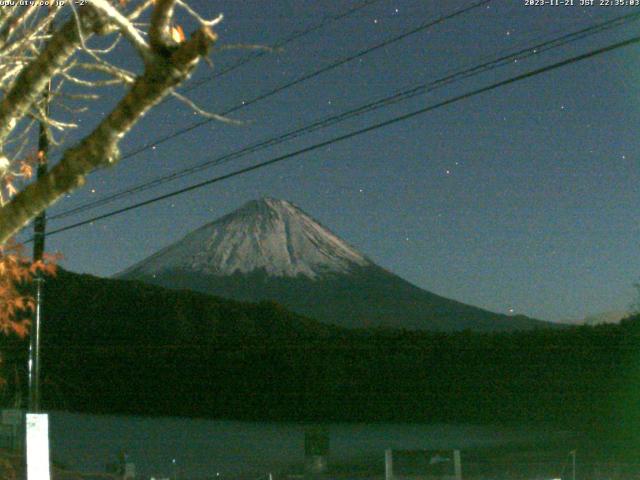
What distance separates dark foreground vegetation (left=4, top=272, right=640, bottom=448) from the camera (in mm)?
51219

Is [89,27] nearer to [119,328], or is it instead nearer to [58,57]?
[58,57]

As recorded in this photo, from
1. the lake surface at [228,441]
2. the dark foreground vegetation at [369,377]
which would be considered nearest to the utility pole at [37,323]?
the lake surface at [228,441]

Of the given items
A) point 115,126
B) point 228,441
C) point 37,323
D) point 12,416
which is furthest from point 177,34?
point 228,441

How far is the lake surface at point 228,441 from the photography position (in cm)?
3734

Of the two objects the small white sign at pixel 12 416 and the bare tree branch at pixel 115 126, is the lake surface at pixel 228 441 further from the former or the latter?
the bare tree branch at pixel 115 126

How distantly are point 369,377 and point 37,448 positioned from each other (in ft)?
161

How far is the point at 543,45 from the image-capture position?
11.1m

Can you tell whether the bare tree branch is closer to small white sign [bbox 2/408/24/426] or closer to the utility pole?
the utility pole

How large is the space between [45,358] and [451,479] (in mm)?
47492

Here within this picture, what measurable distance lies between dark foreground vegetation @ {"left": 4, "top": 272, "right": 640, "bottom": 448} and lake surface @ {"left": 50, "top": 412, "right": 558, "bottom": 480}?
1265mm

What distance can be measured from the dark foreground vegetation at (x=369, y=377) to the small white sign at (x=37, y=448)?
34758mm

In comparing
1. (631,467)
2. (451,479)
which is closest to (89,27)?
(451,479)

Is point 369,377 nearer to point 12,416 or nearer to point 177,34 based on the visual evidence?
point 12,416

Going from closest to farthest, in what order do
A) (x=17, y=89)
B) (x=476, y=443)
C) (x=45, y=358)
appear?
(x=17, y=89)
(x=476, y=443)
(x=45, y=358)
